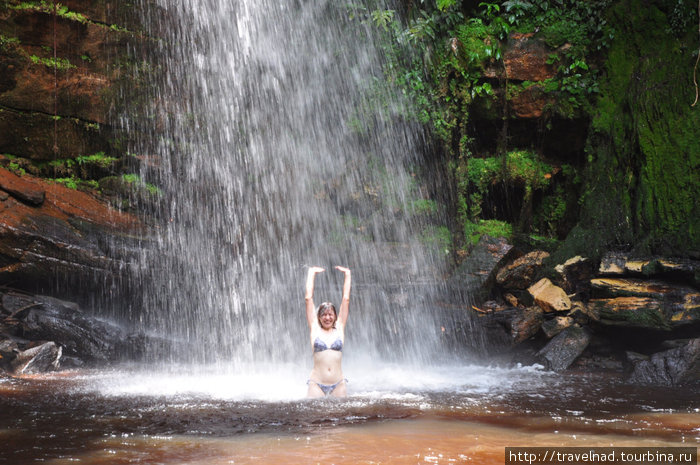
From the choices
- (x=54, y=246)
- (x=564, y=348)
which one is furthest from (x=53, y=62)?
(x=564, y=348)

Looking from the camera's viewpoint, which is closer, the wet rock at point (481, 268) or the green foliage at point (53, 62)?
the wet rock at point (481, 268)

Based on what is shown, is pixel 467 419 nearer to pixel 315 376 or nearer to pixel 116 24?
pixel 315 376

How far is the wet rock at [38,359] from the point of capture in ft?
22.8

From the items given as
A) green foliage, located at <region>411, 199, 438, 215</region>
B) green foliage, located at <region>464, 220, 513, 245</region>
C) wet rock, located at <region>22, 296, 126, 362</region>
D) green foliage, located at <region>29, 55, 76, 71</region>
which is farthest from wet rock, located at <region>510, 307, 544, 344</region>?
green foliage, located at <region>29, 55, 76, 71</region>

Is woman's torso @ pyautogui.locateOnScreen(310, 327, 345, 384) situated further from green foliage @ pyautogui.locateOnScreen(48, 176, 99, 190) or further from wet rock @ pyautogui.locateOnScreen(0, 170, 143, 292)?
green foliage @ pyautogui.locateOnScreen(48, 176, 99, 190)

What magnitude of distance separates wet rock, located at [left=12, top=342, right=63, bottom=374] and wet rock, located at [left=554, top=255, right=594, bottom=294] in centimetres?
794

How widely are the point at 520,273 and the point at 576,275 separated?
92 centimetres

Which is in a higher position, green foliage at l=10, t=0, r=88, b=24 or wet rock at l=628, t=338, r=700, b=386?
green foliage at l=10, t=0, r=88, b=24

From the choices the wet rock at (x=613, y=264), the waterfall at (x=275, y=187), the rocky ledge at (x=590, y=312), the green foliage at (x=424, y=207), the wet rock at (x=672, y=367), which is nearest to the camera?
the wet rock at (x=672, y=367)

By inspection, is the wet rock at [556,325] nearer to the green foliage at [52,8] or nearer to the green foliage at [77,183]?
the green foliage at [77,183]

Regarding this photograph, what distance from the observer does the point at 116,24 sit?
10805mm

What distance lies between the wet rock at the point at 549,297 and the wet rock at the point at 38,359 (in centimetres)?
735

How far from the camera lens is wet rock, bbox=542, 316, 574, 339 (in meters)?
8.30

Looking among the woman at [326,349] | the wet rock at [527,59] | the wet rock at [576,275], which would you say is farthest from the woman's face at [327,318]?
the wet rock at [527,59]
